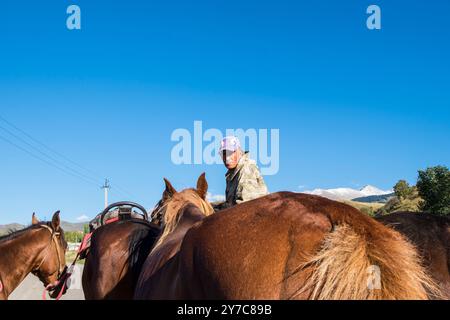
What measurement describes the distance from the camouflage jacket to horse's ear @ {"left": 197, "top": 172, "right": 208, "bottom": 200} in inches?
11.6

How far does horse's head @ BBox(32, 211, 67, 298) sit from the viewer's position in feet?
25.1

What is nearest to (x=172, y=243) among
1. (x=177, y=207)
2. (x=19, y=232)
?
(x=177, y=207)

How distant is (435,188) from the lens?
124 ft

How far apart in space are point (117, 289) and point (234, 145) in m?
2.30

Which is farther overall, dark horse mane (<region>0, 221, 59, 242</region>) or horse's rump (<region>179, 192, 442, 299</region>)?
dark horse mane (<region>0, 221, 59, 242</region>)

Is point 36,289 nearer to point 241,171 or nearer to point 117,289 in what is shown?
point 117,289

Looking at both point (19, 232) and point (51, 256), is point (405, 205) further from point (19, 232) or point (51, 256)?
point (19, 232)

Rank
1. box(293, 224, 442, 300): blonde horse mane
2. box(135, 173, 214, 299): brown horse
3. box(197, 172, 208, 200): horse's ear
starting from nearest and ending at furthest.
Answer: box(293, 224, 442, 300): blonde horse mane < box(135, 173, 214, 299): brown horse < box(197, 172, 208, 200): horse's ear

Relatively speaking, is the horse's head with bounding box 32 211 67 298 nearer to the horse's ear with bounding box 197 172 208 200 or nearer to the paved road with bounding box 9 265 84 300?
the horse's ear with bounding box 197 172 208 200

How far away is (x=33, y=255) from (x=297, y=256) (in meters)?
6.26

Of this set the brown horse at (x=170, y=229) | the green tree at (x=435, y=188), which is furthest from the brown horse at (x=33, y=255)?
the green tree at (x=435, y=188)

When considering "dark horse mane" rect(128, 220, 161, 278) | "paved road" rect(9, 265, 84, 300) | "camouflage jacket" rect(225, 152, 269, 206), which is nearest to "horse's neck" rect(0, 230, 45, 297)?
"dark horse mane" rect(128, 220, 161, 278)

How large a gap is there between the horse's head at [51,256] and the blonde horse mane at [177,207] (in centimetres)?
346
